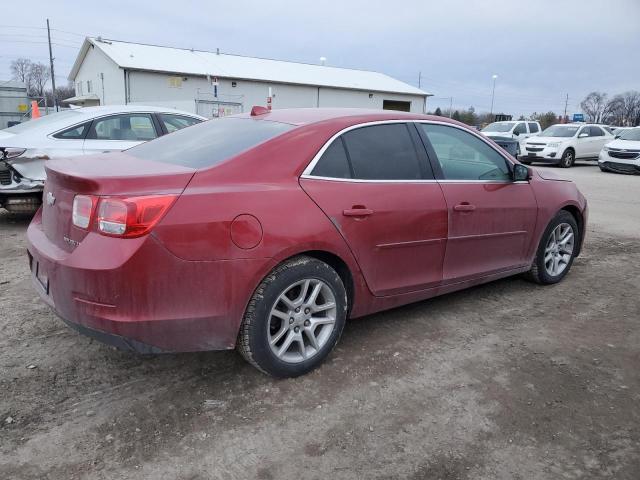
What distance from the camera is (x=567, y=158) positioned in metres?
19.1

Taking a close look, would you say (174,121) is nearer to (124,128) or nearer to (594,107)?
(124,128)

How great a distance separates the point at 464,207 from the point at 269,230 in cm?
170

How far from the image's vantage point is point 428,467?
94.6 inches

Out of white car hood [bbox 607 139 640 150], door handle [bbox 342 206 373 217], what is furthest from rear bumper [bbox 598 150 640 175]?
door handle [bbox 342 206 373 217]

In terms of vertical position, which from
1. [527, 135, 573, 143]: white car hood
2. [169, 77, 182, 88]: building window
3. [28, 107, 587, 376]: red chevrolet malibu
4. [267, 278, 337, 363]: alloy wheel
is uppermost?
[169, 77, 182, 88]: building window

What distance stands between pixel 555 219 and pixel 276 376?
3114mm

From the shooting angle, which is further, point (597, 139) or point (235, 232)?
point (597, 139)

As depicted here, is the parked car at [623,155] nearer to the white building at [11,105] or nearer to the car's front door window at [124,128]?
the car's front door window at [124,128]

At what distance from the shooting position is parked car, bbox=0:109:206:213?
6.41 meters

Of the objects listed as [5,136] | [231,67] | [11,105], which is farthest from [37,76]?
[5,136]

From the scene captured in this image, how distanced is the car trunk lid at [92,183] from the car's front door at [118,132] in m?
3.95

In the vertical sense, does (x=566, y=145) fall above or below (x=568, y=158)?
above

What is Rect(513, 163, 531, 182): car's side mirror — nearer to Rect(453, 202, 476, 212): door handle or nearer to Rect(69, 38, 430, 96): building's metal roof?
Rect(453, 202, 476, 212): door handle

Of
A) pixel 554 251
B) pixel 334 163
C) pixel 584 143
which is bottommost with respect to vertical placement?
pixel 554 251
